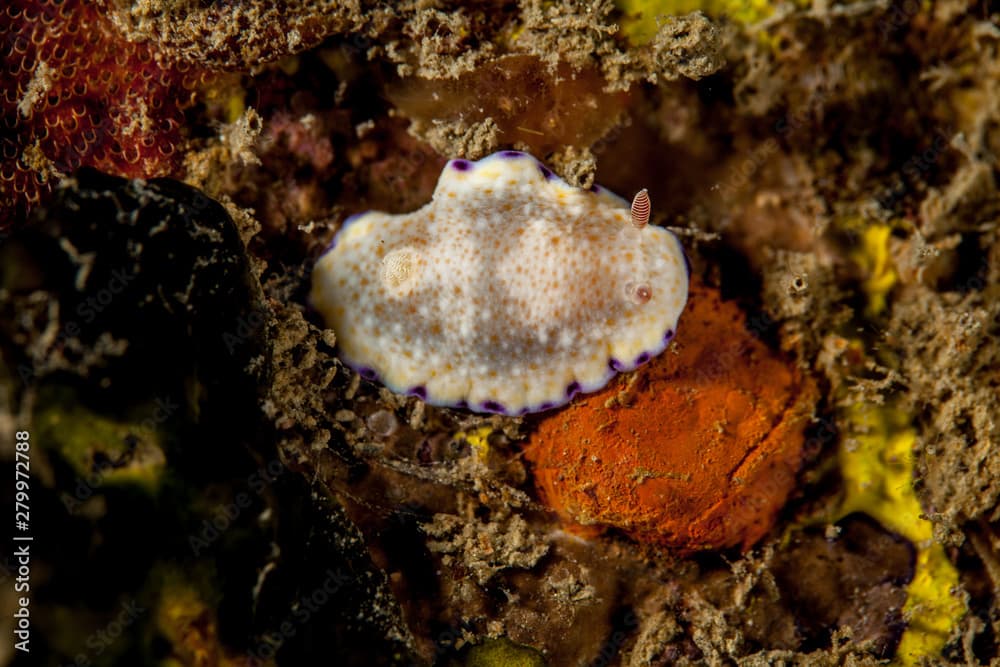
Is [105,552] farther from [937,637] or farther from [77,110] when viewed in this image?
[937,637]

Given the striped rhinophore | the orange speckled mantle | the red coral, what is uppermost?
the red coral

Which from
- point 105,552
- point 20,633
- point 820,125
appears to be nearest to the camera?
point 20,633

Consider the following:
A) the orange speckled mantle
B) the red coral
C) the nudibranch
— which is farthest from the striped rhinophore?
the red coral

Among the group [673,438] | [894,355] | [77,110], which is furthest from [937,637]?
[77,110]

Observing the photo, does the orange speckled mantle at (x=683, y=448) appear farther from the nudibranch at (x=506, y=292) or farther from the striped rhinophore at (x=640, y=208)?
the striped rhinophore at (x=640, y=208)

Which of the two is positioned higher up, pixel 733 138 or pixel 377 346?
pixel 733 138

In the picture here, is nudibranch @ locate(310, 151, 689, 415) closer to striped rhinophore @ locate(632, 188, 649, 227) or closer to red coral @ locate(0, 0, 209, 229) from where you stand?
striped rhinophore @ locate(632, 188, 649, 227)

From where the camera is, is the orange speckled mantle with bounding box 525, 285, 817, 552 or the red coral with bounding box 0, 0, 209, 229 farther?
the orange speckled mantle with bounding box 525, 285, 817, 552
